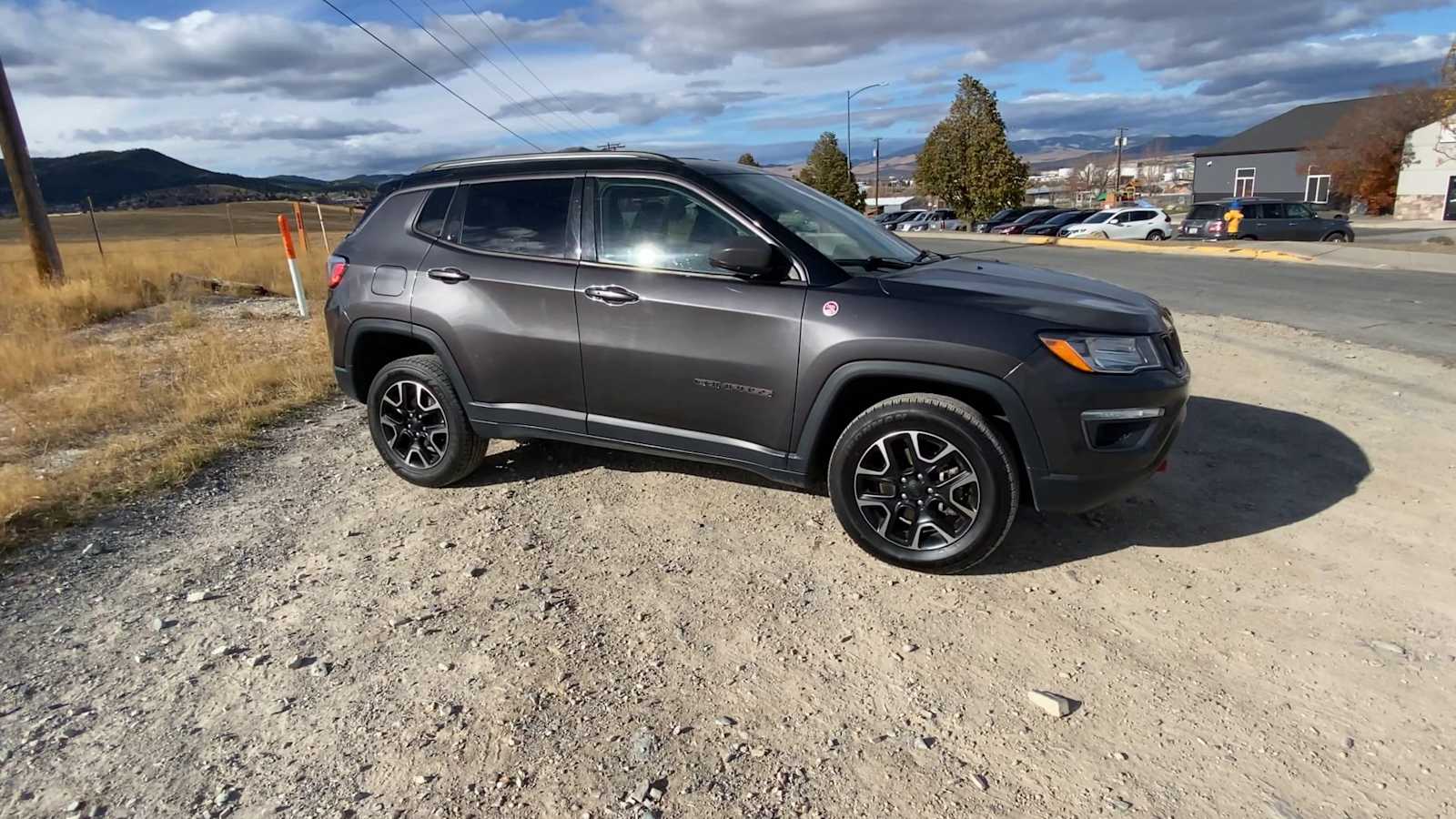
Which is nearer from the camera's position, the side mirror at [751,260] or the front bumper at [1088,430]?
the front bumper at [1088,430]

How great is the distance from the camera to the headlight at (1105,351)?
3309 mm

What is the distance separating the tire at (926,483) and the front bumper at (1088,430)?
17 cm

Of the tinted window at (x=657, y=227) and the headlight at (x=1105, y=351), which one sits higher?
the tinted window at (x=657, y=227)

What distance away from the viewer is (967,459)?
3430 millimetres

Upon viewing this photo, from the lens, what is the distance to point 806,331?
359 cm

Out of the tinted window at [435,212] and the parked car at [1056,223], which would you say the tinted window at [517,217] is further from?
the parked car at [1056,223]

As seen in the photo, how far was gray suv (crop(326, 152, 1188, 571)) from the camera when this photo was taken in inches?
133

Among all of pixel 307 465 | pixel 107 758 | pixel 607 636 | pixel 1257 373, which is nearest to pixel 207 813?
pixel 107 758

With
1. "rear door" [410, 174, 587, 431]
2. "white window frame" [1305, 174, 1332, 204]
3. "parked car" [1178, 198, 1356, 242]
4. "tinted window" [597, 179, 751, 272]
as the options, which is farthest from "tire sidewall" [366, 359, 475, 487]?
"white window frame" [1305, 174, 1332, 204]

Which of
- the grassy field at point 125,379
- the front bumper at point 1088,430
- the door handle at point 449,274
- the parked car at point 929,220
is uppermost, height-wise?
the door handle at point 449,274

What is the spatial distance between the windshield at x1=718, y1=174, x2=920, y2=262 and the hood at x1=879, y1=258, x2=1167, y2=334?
0.34 meters

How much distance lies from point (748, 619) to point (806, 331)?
4.05 feet

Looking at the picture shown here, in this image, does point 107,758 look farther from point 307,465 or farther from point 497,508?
point 307,465

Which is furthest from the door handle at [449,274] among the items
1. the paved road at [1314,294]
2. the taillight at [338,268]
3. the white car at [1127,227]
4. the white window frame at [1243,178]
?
the white window frame at [1243,178]
